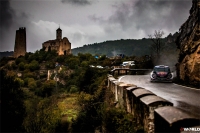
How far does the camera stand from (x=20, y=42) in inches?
5551

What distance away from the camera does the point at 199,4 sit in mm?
15281

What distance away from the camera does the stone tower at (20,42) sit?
140500mm

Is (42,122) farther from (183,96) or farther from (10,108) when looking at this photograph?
(183,96)

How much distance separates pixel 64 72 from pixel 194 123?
103 m

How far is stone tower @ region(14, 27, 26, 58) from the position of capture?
461 ft

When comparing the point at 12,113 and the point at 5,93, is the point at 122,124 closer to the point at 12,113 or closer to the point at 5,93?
the point at 12,113

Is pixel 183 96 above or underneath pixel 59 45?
underneath

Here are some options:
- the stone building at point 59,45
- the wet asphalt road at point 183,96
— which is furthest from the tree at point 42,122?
the stone building at point 59,45

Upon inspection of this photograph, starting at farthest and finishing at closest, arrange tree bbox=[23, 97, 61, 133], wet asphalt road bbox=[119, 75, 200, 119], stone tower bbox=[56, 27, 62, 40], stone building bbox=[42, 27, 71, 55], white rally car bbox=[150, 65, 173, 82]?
1. stone tower bbox=[56, 27, 62, 40]
2. stone building bbox=[42, 27, 71, 55]
3. tree bbox=[23, 97, 61, 133]
4. white rally car bbox=[150, 65, 173, 82]
5. wet asphalt road bbox=[119, 75, 200, 119]

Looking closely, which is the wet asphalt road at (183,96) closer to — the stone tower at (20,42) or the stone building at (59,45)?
the stone building at (59,45)

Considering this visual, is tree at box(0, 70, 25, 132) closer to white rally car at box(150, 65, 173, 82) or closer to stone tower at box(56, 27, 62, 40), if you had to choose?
white rally car at box(150, 65, 173, 82)

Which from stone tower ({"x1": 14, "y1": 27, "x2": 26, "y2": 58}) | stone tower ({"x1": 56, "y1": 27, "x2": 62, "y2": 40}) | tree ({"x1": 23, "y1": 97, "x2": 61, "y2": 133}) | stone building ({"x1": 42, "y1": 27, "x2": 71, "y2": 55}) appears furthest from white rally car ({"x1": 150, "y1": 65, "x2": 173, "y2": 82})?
stone tower ({"x1": 14, "y1": 27, "x2": 26, "y2": 58})

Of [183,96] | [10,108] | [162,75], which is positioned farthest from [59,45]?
[183,96]

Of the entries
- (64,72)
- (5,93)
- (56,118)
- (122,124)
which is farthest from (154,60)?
(64,72)
